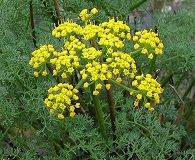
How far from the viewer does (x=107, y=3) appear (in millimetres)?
2273

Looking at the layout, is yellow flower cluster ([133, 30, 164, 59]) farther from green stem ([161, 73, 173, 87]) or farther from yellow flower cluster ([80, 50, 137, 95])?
green stem ([161, 73, 173, 87])

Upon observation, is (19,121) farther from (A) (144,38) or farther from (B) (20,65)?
(A) (144,38)

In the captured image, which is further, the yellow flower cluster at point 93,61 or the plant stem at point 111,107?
the plant stem at point 111,107

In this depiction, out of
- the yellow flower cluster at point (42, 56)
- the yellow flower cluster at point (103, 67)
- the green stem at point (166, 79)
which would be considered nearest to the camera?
the yellow flower cluster at point (103, 67)

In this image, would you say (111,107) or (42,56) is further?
(111,107)

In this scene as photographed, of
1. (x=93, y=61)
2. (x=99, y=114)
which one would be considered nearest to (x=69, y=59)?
(x=93, y=61)

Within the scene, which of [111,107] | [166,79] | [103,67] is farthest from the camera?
[166,79]

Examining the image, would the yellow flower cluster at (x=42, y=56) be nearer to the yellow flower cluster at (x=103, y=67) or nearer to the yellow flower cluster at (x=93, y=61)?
the yellow flower cluster at (x=93, y=61)

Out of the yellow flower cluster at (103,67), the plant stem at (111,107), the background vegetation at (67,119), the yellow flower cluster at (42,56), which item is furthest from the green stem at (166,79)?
the yellow flower cluster at (42,56)

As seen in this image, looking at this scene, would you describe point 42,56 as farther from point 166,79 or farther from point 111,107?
point 166,79

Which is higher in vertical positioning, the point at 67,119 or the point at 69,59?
the point at 69,59

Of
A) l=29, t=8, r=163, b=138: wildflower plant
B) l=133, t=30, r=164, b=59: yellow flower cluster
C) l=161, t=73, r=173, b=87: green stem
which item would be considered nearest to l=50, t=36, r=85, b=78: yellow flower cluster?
l=29, t=8, r=163, b=138: wildflower plant

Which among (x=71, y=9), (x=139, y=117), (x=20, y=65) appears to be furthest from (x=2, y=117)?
(x=71, y=9)

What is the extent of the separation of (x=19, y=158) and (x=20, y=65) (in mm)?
371
